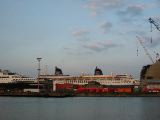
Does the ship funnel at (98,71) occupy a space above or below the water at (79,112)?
above

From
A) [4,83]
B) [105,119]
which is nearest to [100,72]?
[4,83]

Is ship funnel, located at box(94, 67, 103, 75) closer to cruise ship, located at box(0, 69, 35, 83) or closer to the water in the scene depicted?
cruise ship, located at box(0, 69, 35, 83)

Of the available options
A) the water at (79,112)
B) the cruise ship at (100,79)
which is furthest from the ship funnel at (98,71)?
the water at (79,112)

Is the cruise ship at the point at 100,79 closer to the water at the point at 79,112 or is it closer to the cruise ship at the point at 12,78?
the cruise ship at the point at 12,78

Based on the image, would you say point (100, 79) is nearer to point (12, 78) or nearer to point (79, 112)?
point (12, 78)

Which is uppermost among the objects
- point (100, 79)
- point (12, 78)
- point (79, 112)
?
point (12, 78)

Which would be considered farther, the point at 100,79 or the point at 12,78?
the point at 100,79

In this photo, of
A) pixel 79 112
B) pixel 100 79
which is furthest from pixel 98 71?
pixel 79 112

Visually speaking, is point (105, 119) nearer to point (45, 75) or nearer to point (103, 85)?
point (103, 85)

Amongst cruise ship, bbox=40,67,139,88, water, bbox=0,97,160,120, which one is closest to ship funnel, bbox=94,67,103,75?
cruise ship, bbox=40,67,139,88

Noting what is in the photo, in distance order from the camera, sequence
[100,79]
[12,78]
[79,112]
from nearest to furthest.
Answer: [79,112] → [12,78] → [100,79]

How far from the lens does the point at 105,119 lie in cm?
3831

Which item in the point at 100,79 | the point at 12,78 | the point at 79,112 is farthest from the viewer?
the point at 100,79

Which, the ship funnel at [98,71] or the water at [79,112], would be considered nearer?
the water at [79,112]
